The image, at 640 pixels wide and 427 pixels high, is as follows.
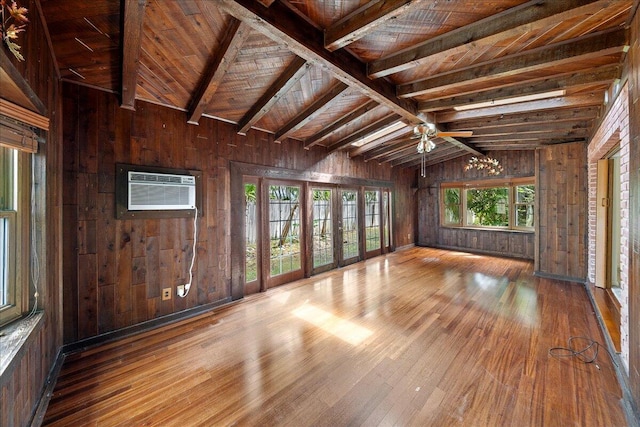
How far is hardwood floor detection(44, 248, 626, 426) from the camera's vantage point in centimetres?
172

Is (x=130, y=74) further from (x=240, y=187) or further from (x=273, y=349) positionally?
(x=273, y=349)

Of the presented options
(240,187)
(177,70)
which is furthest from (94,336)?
(177,70)

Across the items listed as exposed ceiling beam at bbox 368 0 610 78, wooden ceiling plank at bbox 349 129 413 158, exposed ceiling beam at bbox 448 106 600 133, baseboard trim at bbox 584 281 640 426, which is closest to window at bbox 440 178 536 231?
exposed ceiling beam at bbox 448 106 600 133

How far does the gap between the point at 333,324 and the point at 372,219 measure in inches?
154

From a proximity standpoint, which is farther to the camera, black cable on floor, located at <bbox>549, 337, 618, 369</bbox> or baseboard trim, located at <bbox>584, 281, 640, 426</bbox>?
black cable on floor, located at <bbox>549, 337, 618, 369</bbox>

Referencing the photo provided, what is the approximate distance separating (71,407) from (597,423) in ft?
11.6

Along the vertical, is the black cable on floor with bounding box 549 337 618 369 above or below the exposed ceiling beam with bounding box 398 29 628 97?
below

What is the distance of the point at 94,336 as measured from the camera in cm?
257

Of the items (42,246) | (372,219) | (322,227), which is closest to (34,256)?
(42,246)

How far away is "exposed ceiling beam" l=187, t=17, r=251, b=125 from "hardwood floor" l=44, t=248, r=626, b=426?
2559mm

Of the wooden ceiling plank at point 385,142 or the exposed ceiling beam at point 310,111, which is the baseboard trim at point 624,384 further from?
the wooden ceiling plank at point 385,142

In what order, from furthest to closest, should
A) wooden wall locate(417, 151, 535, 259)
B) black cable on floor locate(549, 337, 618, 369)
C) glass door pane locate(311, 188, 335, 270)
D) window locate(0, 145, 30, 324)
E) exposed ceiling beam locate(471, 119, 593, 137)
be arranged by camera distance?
1. wooden wall locate(417, 151, 535, 259)
2. glass door pane locate(311, 188, 335, 270)
3. exposed ceiling beam locate(471, 119, 593, 137)
4. black cable on floor locate(549, 337, 618, 369)
5. window locate(0, 145, 30, 324)

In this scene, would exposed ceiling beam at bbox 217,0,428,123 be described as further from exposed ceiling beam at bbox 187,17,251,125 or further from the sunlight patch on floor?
the sunlight patch on floor

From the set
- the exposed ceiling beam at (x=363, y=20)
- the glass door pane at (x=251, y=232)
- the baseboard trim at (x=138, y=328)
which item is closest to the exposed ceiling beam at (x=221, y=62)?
the exposed ceiling beam at (x=363, y=20)
